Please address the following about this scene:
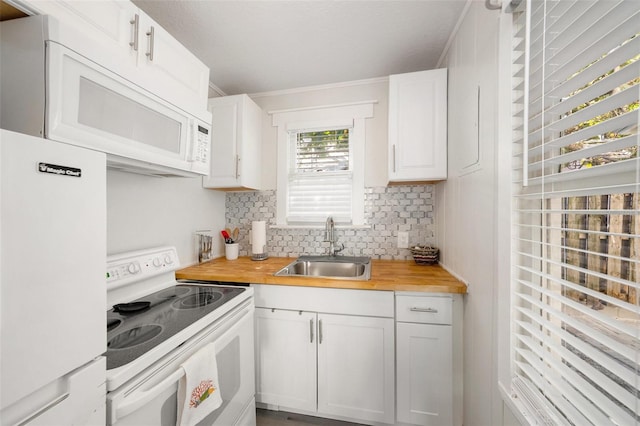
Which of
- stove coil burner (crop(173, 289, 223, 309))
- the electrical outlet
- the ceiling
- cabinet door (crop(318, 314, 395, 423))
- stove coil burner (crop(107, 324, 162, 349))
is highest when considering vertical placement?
the ceiling

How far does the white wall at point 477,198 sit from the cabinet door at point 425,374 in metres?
0.10

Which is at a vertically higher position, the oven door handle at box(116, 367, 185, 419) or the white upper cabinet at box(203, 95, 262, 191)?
the white upper cabinet at box(203, 95, 262, 191)

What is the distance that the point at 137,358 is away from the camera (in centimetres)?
81

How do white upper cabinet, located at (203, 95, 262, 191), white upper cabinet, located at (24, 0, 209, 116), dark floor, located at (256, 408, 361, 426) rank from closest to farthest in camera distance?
white upper cabinet, located at (24, 0, 209, 116)
dark floor, located at (256, 408, 361, 426)
white upper cabinet, located at (203, 95, 262, 191)

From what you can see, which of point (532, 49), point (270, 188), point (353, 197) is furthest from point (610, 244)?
point (270, 188)

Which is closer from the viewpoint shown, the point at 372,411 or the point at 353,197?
the point at 372,411

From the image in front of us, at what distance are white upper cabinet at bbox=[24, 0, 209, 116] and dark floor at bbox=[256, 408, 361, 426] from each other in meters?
2.01

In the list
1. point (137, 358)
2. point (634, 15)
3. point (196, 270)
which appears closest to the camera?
point (634, 15)

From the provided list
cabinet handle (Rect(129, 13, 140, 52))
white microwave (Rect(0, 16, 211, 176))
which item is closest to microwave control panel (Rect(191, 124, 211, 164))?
white microwave (Rect(0, 16, 211, 176))

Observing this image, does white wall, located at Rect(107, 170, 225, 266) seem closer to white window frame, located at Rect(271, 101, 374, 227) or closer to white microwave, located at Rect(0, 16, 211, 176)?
white microwave, located at Rect(0, 16, 211, 176)

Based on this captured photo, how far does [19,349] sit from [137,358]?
353 mm

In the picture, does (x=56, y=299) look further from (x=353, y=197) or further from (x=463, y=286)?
(x=353, y=197)

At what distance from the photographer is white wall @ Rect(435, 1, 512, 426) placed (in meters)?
1.08

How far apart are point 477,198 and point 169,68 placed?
1.73 meters
